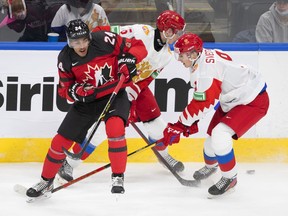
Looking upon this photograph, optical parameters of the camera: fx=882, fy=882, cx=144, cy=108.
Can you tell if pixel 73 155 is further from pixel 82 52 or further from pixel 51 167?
pixel 82 52

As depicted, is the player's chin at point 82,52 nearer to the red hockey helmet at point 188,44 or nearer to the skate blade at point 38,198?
the red hockey helmet at point 188,44

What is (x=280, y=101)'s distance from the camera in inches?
214

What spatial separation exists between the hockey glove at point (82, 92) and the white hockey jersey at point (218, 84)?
497mm

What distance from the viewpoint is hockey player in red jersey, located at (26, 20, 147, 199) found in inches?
176

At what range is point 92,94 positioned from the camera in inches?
179

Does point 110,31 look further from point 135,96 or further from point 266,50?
point 266,50

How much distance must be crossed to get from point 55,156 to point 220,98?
93 cm

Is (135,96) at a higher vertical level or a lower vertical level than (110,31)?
lower

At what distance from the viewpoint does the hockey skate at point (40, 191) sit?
4.52 meters

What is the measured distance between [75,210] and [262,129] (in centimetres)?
150

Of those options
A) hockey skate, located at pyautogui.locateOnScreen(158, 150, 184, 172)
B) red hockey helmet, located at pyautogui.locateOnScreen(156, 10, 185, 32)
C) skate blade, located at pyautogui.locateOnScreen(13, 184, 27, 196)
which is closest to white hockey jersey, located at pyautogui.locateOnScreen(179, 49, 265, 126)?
red hockey helmet, located at pyautogui.locateOnScreen(156, 10, 185, 32)

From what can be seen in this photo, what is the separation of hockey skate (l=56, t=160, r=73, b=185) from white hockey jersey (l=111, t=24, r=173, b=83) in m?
0.62

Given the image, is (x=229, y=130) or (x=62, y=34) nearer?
(x=229, y=130)

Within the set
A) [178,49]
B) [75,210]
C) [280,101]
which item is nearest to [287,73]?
[280,101]
